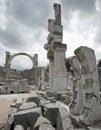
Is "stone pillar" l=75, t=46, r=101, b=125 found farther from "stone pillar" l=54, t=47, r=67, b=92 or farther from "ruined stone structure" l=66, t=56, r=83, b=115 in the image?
"stone pillar" l=54, t=47, r=67, b=92

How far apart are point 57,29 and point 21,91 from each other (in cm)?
2051

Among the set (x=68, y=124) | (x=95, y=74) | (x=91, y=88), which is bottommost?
(x=68, y=124)

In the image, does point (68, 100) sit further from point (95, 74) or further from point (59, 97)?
point (95, 74)

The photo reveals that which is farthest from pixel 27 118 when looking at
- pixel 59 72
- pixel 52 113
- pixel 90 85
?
pixel 59 72

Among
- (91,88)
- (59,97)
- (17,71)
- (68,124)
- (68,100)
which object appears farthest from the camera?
(17,71)

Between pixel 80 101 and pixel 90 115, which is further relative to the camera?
pixel 80 101

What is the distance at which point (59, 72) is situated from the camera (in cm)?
899

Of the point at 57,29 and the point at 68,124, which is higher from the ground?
the point at 57,29

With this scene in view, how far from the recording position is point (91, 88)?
368cm

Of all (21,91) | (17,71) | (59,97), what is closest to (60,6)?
(59,97)

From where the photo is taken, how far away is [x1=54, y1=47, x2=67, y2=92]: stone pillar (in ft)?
29.1

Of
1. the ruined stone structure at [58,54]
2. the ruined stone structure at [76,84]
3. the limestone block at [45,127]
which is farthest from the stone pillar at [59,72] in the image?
the limestone block at [45,127]

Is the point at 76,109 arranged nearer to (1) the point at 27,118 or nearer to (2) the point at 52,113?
(2) the point at 52,113

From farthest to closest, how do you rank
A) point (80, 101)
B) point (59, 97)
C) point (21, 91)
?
1. point (21, 91)
2. point (59, 97)
3. point (80, 101)
